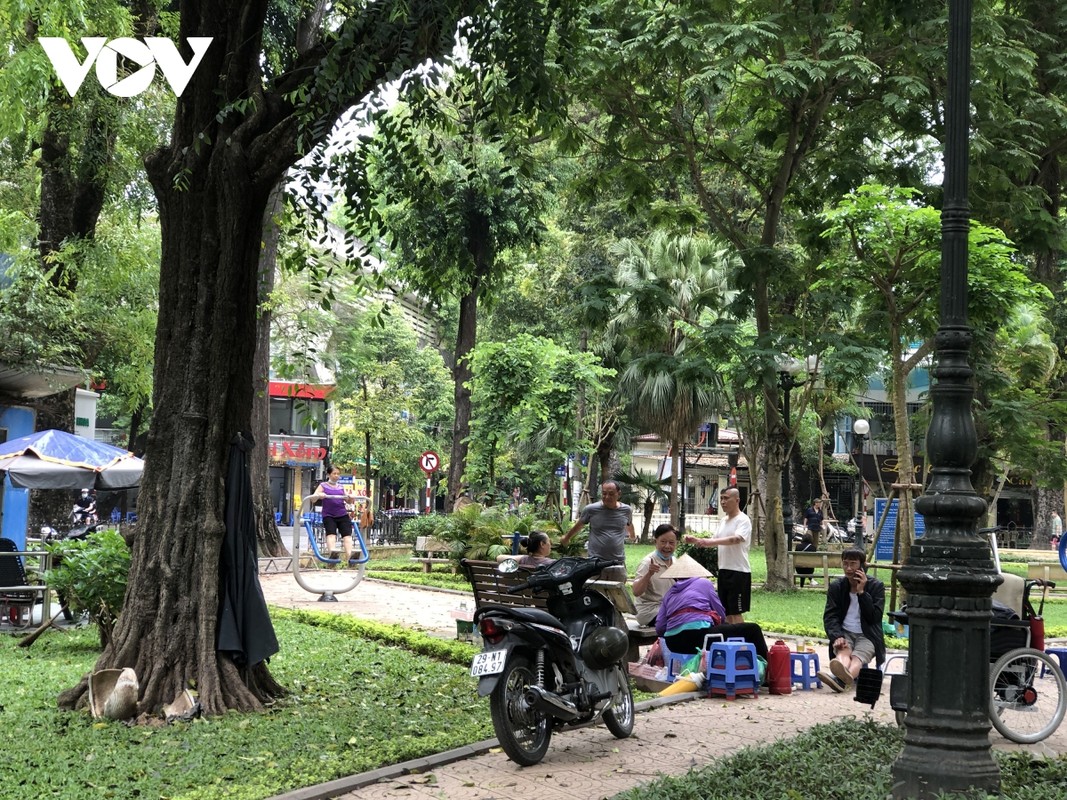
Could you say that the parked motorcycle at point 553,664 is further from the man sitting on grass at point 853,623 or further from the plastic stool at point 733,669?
the man sitting on grass at point 853,623

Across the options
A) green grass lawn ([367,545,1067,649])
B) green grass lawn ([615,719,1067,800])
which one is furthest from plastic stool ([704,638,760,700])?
green grass lawn ([367,545,1067,649])

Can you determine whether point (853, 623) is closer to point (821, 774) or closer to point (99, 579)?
point (821, 774)

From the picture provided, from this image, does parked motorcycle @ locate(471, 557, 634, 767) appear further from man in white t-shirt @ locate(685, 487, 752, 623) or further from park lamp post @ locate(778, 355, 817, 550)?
park lamp post @ locate(778, 355, 817, 550)

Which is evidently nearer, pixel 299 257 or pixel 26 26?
pixel 299 257

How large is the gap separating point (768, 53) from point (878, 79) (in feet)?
6.51

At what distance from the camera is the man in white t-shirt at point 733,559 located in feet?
36.6

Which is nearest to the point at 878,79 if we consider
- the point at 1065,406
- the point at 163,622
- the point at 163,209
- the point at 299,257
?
the point at 1065,406

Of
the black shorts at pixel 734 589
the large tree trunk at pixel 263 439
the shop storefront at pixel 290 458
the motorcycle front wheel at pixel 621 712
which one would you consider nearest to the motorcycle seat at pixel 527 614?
the motorcycle front wheel at pixel 621 712

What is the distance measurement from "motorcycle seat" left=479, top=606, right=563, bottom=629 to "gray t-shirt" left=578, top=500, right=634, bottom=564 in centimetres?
506

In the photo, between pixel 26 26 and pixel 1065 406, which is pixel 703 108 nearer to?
pixel 1065 406

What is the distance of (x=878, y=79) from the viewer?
52.8 ft

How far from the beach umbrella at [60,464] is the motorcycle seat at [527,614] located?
10310 mm

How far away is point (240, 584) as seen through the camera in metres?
8.17

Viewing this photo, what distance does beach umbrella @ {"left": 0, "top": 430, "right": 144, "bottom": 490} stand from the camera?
15148 mm
